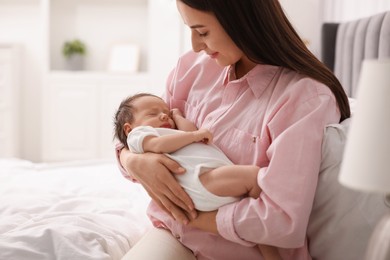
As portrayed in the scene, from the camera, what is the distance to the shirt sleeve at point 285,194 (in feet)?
4.46

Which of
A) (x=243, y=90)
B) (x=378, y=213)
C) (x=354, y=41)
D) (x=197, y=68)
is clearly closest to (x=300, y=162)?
(x=378, y=213)

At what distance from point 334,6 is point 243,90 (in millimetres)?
2693

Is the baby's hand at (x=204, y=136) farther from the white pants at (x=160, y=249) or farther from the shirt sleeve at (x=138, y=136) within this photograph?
the white pants at (x=160, y=249)

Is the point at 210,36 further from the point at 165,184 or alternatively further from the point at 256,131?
the point at 165,184

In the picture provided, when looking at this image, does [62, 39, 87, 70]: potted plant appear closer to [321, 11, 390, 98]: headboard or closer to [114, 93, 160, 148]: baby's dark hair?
[321, 11, 390, 98]: headboard

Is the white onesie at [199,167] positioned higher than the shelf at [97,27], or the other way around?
the shelf at [97,27]

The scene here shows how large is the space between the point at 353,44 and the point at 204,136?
186cm

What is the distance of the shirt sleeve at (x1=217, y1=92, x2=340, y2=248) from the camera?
136 centimetres

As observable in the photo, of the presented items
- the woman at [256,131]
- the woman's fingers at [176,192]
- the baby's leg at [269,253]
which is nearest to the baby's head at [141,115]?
the woman at [256,131]

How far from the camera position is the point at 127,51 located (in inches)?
235

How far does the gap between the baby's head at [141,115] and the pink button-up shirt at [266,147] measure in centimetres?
9

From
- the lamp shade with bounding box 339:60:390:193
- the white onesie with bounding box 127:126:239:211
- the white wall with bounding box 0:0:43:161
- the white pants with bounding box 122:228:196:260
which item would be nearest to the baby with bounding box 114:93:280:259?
the white onesie with bounding box 127:126:239:211

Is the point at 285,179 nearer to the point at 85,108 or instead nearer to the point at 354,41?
the point at 354,41

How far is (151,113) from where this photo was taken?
177cm
